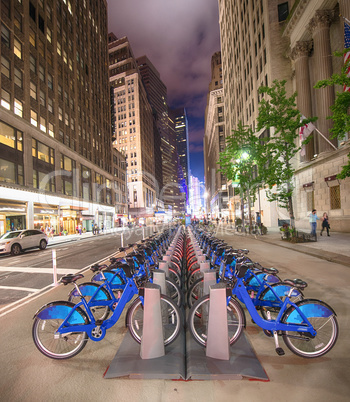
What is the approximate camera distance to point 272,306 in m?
3.90

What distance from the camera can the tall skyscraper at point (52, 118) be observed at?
26.7 m

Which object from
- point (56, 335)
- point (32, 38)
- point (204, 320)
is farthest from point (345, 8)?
point (32, 38)

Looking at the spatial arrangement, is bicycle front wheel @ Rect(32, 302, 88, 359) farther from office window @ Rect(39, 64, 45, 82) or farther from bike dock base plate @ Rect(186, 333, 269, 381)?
office window @ Rect(39, 64, 45, 82)

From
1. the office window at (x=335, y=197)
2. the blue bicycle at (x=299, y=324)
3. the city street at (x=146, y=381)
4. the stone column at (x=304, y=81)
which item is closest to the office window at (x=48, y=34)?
the stone column at (x=304, y=81)

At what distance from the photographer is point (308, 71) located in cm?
2622

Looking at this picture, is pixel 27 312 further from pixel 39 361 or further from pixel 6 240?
pixel 6 240

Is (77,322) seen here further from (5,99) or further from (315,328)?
(5,99)

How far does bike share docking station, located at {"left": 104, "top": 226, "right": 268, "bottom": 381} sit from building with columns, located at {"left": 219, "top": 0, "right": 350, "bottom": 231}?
20.5 m

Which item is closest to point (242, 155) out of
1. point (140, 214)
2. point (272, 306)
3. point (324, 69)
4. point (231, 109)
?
point (324, 69)

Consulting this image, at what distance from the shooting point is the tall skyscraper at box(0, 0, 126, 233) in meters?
26.7

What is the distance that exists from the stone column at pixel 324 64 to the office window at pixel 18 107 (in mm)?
32847

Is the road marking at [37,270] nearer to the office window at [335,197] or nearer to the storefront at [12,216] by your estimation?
the storefront at [12,216]

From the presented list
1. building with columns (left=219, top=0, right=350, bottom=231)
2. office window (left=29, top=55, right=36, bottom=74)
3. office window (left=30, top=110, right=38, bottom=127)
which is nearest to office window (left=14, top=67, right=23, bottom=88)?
office window (left=29, top=55, right=36, bottom=74)

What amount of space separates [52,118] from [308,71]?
34905 millimetres
